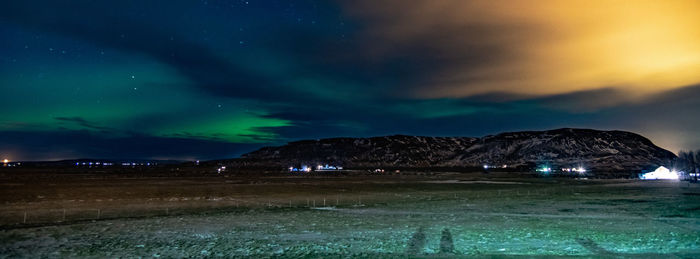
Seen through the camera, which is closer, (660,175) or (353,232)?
(353,232)

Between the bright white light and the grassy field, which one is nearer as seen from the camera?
the grassy field

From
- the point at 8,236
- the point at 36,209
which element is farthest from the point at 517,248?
the point at 36,209

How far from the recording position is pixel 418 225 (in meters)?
28.6

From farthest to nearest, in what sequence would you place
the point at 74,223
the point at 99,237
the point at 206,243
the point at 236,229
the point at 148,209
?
the point at 148,209, the point at 74,223, the point at 236,229, the point at 99,237, the point at 206,243

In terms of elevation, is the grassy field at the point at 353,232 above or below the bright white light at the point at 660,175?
below

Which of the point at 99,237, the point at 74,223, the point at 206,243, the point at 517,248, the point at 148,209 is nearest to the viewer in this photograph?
the point at 517,248

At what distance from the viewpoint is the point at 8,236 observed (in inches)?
990

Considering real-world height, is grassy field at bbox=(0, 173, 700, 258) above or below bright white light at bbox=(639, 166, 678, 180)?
below

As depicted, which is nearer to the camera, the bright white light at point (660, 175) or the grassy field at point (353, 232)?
the grassy field at point (353, 232)

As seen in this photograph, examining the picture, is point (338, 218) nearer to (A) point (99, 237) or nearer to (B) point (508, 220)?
(B) point (508, 220)

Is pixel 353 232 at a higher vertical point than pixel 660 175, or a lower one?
lower

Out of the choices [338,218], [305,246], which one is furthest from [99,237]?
[338,218]

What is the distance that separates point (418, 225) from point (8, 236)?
22.0 meters

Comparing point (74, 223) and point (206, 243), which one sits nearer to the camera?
point (206, 243)
